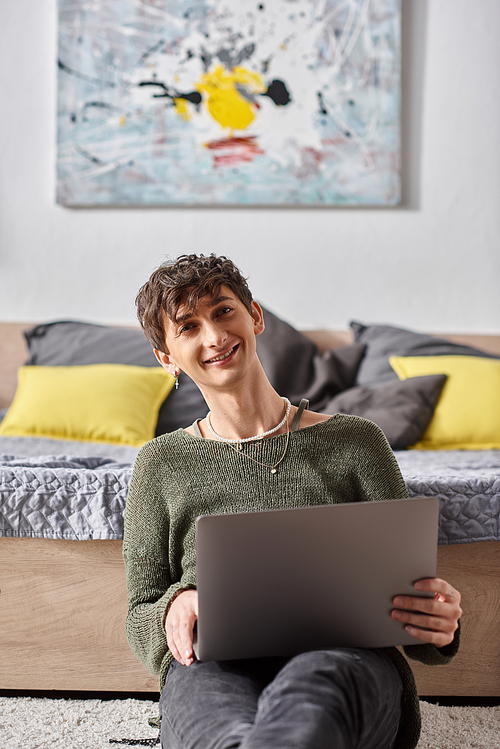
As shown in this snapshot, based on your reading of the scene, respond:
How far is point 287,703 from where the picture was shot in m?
0.77

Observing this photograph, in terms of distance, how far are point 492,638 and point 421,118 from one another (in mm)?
2208

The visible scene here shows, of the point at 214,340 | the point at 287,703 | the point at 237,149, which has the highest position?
the point at 237,149

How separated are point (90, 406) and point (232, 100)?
1460mm

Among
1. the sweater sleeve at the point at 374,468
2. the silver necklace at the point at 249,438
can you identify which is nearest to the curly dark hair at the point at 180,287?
the silver necklace at the point at 249,438

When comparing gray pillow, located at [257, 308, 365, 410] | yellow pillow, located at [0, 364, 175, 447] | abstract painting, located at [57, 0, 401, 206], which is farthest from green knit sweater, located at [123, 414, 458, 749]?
abstract painting, located at [57, 0, 401, 206]

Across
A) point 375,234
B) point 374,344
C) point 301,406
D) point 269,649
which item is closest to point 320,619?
point 269,649

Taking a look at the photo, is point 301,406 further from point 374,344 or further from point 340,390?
point 374,344

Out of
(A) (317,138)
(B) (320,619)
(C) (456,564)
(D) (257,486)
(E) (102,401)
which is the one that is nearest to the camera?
(B) (320,619)

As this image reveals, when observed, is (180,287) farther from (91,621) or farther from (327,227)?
(327,227)

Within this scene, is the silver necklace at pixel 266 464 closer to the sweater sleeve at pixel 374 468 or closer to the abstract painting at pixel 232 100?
the sweater sleeve at pixel 374 468

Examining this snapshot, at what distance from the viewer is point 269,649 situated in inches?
35.2

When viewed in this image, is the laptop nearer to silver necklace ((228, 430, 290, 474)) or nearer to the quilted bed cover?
silver necklace ((228, 430, 290, 474))

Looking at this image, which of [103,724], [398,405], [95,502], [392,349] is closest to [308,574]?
[95,502]

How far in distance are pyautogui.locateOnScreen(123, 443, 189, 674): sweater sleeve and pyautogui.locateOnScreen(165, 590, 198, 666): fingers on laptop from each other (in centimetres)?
5
